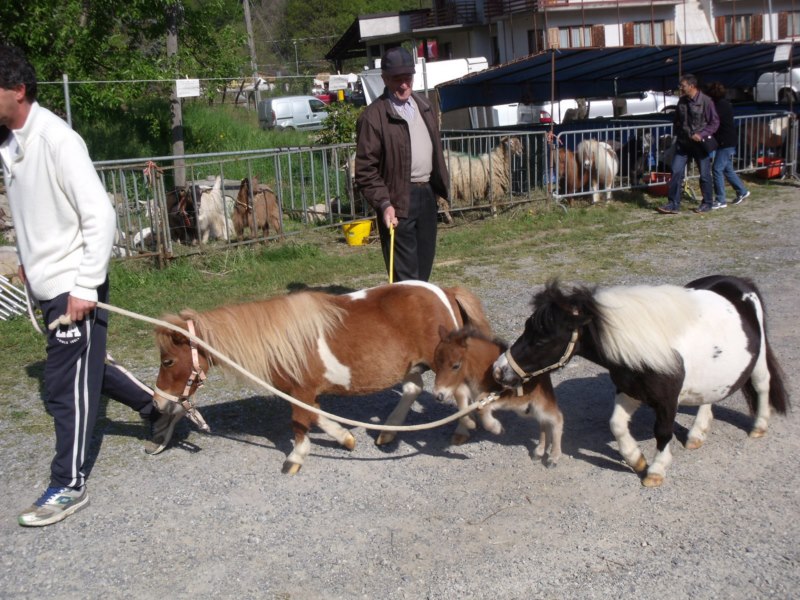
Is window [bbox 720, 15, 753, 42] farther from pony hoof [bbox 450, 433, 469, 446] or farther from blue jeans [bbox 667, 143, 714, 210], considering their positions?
pony hoof [bbox 450, 433, 469, 446]

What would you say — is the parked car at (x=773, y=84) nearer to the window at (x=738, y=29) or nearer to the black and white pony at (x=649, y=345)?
the window at (x=738, y=29)

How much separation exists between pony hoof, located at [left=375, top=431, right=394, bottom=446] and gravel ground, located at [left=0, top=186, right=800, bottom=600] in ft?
0.17

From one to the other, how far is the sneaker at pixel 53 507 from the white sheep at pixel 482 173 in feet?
31.5

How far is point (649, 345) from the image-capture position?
381 cm

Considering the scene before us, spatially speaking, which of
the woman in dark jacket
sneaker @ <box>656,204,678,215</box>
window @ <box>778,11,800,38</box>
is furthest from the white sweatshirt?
window @ <box>778,11,800,38</box>

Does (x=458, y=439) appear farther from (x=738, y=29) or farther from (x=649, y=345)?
(x=738, y=29)

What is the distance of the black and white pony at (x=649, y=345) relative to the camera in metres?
3.83

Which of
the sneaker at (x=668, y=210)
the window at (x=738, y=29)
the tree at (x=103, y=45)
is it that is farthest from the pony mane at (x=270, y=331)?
the window at (x=738, y=29)

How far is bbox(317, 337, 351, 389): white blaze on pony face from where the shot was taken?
14.3 ft

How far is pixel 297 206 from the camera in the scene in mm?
14422

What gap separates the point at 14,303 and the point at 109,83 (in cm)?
657

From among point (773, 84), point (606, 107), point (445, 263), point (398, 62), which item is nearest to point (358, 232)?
point (445, 263)

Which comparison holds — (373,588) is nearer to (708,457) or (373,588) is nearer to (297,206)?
(708,457)

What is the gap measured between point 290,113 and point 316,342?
27329 millimetres
